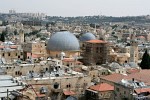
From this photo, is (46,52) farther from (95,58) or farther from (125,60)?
(125,60)

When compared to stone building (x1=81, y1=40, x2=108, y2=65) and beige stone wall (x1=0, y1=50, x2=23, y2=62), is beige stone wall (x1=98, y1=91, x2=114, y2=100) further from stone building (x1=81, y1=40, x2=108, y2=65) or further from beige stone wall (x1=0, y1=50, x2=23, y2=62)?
beige stone wall (x1=0, y1=50, x2=23, y2=62)

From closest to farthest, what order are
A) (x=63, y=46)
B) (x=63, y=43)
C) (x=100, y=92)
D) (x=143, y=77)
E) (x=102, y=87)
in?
1. (x=100, y=92)
2. (x=102, y=87)
3. (x=143, y=77)
4. (x=63, y=46)
5. (x=63, y=43)

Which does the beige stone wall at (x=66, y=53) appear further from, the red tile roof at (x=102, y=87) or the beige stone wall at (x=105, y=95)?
the beige stone wall at (x=105, y=95)

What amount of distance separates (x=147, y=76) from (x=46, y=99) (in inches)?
344

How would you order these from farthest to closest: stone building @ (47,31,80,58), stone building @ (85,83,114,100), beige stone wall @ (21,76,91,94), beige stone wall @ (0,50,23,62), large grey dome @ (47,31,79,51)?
large grey dome @ (47,31,79,51)
stone building @ (47,31,80,58)
beige stone wall @ (0,50,23,62)
stone building @ (85,83,114,100)
beige stone wall @ (21,76,91,94)

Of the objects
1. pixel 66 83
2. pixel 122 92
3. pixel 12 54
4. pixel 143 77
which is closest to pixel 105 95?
pixel 122 92

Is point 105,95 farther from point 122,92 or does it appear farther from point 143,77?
point 143,77

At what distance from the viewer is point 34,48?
140ft

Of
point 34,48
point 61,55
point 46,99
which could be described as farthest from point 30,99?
point 34,48

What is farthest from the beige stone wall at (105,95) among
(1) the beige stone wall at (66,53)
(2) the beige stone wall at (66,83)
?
(1) the beige stone wall at (66,53)

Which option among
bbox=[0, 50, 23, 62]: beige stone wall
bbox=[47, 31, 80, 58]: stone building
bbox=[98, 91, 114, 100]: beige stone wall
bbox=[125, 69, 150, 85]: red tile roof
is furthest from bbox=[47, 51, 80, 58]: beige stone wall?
bbox=[98, 91, 114, 100]: beige stone wall

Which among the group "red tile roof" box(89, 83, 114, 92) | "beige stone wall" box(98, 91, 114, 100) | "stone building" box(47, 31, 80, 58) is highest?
"stone building" box(47, 31, 80, 58)

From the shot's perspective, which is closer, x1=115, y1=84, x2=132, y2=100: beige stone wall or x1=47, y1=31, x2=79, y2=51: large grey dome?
x1=115, y1=84, x2=132, y2=100: beige stone wall

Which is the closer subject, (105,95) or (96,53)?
(105,95)
